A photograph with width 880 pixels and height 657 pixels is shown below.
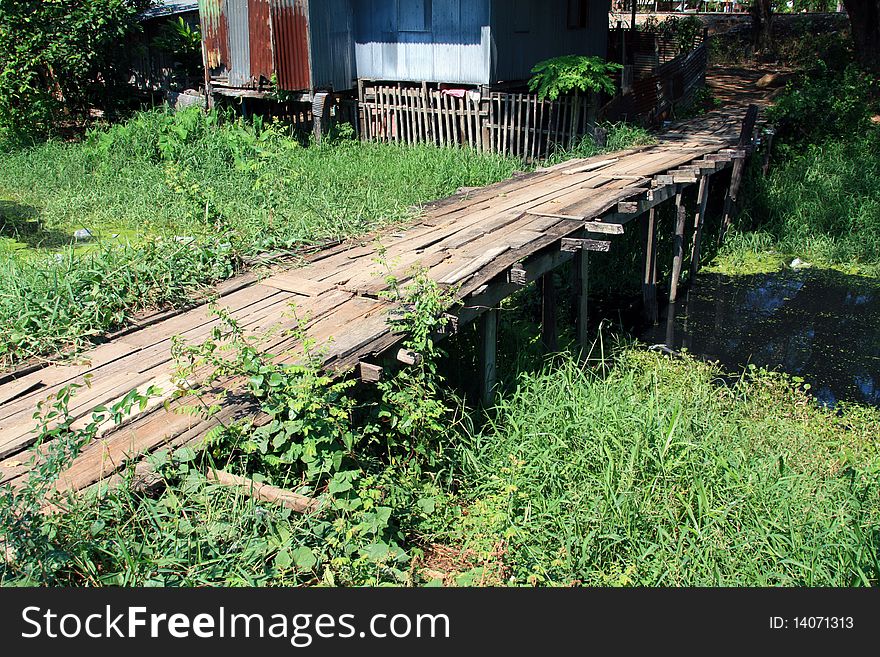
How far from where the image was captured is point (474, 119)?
14797mm

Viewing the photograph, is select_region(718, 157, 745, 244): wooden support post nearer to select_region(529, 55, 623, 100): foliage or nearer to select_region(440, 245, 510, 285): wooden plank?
select_region(529, 55, 623, 100): foliage

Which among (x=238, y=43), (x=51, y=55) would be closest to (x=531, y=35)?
(x=238, y=43)

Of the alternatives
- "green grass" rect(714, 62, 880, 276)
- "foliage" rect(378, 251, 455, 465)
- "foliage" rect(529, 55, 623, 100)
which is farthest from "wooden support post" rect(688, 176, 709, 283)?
"foliage" rect(378, 251, 455, 465)

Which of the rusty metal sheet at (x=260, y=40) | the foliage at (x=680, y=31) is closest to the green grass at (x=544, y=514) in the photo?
the rusty metal sheet at (x=260, y=40)

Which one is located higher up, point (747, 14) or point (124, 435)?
point (747, 14)

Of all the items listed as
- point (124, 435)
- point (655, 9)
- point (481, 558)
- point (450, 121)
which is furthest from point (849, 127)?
point (655, 9)

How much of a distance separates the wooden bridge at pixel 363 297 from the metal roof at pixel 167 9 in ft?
36.3

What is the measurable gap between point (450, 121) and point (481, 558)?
11537 mm

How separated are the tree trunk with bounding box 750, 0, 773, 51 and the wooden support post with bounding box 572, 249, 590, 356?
19.6 metres

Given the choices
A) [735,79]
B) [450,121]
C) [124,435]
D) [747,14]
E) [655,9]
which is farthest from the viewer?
[655,9]

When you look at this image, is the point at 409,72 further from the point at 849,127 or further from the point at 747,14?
the point at 747,14

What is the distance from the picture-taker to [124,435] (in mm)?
4316

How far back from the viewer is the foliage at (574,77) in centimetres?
1281

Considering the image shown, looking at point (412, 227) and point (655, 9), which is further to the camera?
point (655, 9)
